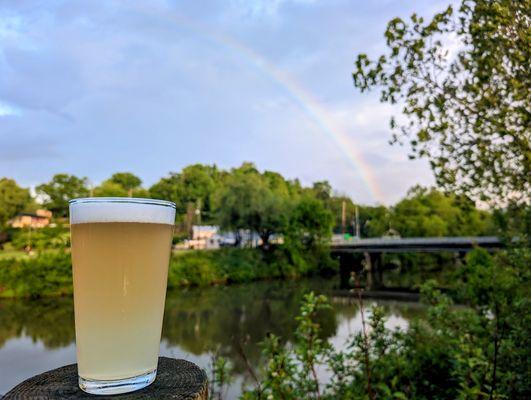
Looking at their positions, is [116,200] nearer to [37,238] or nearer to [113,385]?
[113,385]

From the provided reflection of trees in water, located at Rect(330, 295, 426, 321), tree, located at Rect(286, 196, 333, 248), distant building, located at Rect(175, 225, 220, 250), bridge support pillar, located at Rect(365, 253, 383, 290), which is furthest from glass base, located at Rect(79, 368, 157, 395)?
bridge support pillar, located at Rect(365, 253, 383, 290)

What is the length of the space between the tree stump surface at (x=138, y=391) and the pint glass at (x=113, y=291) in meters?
0.03

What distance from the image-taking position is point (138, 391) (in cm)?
91

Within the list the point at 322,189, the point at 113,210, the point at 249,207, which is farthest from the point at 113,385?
the point at 322,189

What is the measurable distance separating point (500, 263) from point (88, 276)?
483 cm

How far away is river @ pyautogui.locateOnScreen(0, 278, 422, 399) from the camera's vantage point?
35.6 feet

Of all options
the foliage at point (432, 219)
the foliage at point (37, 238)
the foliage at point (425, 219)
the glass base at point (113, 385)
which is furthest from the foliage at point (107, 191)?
the glass base at point (113, 385)

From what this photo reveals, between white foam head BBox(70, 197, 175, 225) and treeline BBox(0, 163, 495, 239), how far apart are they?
629 inches

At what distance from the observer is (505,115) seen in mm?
3299

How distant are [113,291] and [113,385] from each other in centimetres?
20

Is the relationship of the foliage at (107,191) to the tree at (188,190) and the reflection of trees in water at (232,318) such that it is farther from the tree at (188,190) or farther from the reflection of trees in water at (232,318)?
the reflection of trees in water at (232,318)

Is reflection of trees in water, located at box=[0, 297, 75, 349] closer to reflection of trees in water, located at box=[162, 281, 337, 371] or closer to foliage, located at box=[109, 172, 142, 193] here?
reflection of trees in water, located at box=[162, 281, 337, 371]

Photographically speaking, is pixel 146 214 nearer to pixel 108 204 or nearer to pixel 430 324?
pixel 108 204

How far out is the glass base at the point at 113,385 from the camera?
2.93 feet
